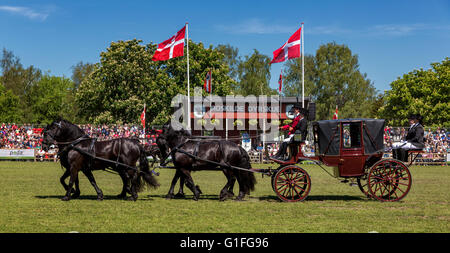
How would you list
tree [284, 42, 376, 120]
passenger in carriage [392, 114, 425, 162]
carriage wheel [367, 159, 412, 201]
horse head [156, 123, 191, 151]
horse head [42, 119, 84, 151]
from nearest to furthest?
carriage wheel [367, 159, 412, 201] < passenger in carriage [392, 114, 425, 162] < horse head [42, 119, 84, 151] < horse head [156, 123, 191, 151] < tree [284, 42, 376, 120]

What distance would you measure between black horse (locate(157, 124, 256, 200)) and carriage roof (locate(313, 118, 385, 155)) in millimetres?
2339

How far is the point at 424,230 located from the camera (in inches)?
316

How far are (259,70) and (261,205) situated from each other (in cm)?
5643

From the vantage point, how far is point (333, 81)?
64438 millimetres

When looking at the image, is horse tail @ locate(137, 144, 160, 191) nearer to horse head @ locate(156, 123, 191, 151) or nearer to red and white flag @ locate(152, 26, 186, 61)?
horse head @ locate(156, 123, 191, 151)

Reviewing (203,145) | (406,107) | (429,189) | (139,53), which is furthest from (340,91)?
(203,145)

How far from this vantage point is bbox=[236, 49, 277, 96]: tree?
210 feet

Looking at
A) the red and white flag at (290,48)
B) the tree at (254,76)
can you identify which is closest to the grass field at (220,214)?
the red and white flag at (290,48)

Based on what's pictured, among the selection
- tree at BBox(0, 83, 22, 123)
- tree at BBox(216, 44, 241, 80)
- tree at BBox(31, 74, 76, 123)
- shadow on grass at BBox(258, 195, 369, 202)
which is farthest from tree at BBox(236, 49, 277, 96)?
shadow on grass at BBox(258, 195, 369, 202)

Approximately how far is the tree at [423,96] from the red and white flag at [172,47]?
3652 centimetres

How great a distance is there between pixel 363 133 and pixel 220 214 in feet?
14.9

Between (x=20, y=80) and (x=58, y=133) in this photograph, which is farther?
(x=20, y=80)

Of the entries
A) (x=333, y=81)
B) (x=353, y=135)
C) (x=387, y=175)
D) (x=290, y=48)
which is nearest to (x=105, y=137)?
(x=290, y=48)

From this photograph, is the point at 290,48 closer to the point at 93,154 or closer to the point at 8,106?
the point at 93,154
